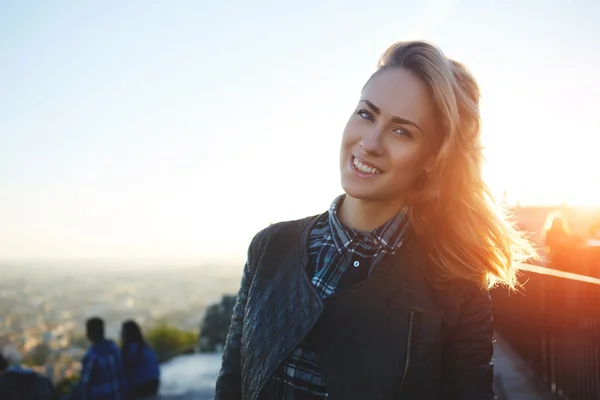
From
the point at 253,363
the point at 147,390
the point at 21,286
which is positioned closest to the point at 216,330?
the point at 147,390

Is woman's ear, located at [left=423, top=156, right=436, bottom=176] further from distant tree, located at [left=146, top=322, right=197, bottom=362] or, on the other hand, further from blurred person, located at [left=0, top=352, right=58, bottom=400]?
distant tree, located at [left=146, top=322, right=197, bottom=362]

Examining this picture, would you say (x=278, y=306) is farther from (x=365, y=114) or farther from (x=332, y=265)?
(x=365, y=114)

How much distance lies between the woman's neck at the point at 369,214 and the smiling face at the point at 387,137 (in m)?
0.04

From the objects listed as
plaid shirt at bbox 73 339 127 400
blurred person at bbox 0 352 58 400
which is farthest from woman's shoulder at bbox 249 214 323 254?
plaid shirt at bbox 73 339 127 400

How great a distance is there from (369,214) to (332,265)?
29 centimetres

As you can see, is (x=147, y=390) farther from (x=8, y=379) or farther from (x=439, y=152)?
(x=439, y=152)

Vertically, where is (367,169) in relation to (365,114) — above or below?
below

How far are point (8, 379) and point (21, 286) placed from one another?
72.0 m

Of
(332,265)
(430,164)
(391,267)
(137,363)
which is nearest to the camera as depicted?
(391,267)

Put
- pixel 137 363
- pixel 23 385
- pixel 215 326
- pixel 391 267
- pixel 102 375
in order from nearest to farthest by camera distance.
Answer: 1. pixel 391 267
2. pixel 23 385
3. pixel 102 375
4. pixel 137 363
5. pixel 215 326

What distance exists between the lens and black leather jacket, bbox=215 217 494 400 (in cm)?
188

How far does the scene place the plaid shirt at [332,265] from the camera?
2.00m

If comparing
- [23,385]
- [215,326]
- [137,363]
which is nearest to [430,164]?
[23,385]

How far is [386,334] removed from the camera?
6.31 ft
